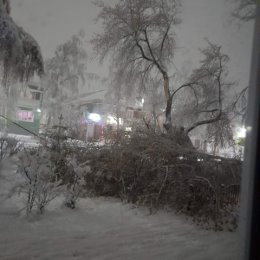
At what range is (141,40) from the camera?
3.75 metres

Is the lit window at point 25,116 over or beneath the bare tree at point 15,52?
beneath

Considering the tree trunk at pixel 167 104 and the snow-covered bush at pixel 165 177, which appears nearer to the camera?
the snow-covered bush at pixel 165 177

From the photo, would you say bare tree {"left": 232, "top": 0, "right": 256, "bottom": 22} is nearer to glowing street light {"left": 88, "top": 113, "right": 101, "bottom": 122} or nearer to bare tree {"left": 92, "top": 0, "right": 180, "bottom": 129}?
bare tree {"left": 92, "top": 0, "right": 180, "bottom": 129}

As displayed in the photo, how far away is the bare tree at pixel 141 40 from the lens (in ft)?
11.3

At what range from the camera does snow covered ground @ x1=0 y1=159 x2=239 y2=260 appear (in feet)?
6.63

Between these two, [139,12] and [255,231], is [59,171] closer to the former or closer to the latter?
[139,12]

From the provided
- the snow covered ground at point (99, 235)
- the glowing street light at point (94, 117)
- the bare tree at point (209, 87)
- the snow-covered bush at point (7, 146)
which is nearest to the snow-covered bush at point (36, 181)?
the snow covered ground at point (99, 235)

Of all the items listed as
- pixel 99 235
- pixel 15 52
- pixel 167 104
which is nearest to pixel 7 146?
pixel 15 52

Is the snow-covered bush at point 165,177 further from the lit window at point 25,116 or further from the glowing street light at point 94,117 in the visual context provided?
the lit window at point 25,116

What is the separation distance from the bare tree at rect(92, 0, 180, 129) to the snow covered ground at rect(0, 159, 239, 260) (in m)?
1.37

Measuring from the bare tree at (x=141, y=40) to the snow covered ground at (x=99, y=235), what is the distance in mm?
1374

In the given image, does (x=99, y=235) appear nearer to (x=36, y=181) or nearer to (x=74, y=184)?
(x=36, y=181)

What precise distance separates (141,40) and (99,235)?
2.56 metres

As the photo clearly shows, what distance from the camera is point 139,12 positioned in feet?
12.0
